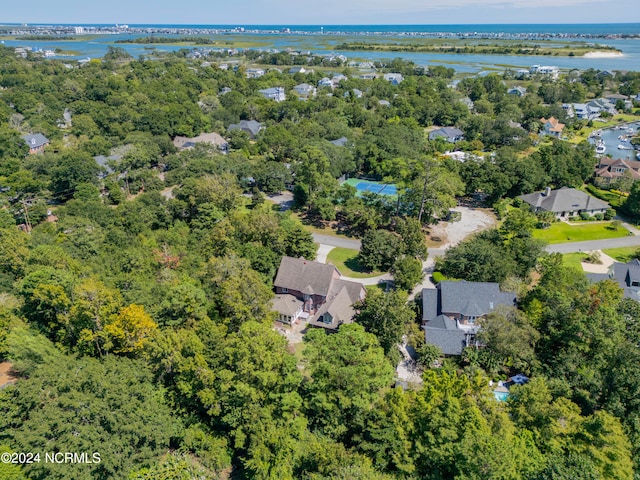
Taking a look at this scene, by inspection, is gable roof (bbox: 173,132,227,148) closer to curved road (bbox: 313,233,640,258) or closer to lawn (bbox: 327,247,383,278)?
curved road (bbox: 313,233,640,258)

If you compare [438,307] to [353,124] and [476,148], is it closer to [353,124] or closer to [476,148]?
[476,148]

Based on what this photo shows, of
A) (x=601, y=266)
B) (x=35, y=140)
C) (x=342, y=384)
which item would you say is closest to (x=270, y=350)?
(x=342, y=384)

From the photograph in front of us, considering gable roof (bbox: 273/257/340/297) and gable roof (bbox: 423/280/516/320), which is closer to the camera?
gable roof (bbox: 423/280/516/320)

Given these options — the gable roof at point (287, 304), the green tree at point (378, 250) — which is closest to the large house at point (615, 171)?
the green tree at point (378, 250)

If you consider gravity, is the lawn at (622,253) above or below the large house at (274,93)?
below

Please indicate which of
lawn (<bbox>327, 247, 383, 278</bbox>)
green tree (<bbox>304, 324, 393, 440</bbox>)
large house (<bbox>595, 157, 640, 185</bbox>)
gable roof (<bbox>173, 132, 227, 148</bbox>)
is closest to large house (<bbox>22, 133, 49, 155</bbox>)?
gable roof (<bbox>173, 132, 227, 148</bbox>)

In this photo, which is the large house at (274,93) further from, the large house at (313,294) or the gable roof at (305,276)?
the large house at (313,294)
